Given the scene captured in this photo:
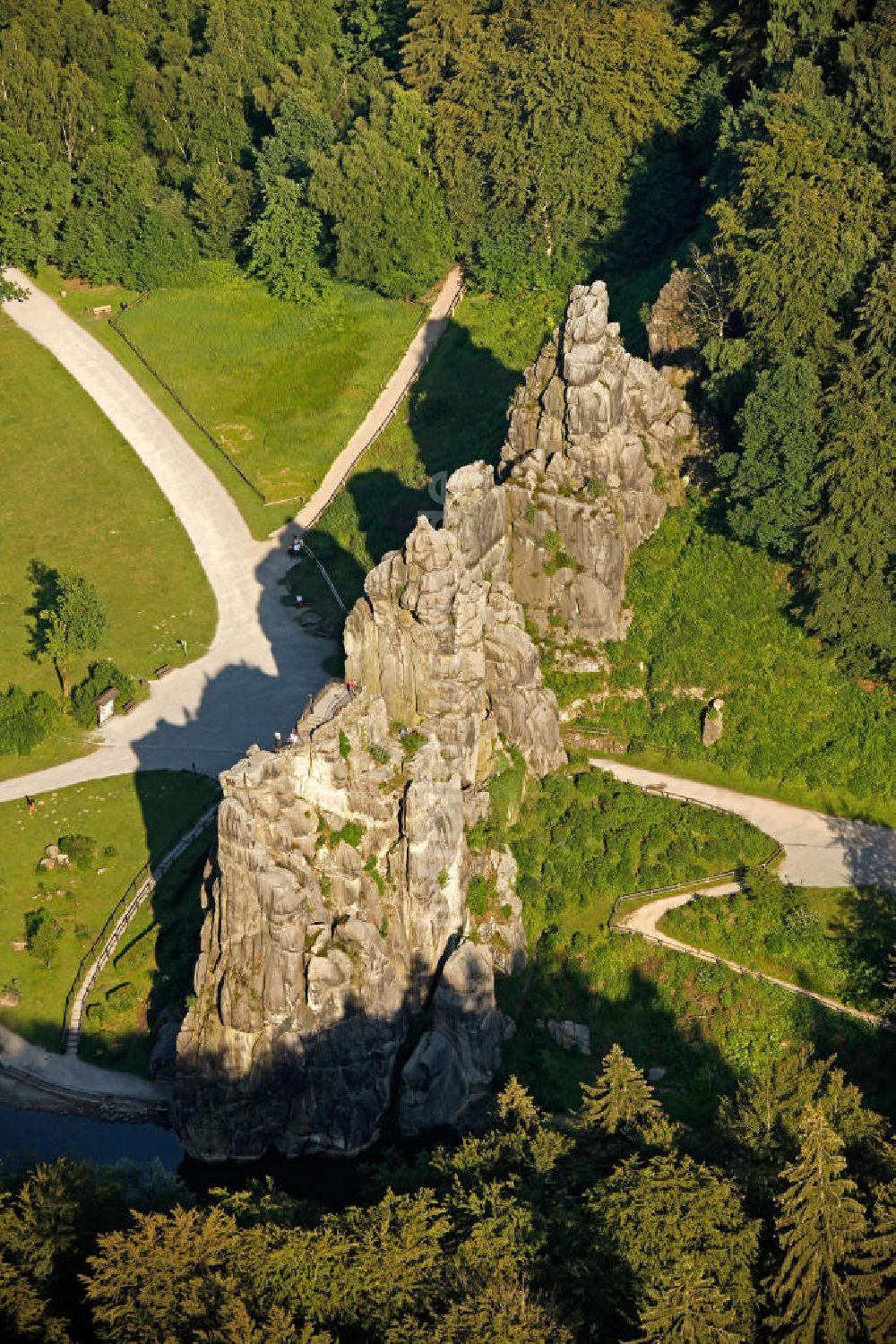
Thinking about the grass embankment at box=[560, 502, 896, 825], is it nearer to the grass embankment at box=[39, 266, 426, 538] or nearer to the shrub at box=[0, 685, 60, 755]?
the shrub at box=[0, 685, 60, 755]

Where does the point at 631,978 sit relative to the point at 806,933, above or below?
below

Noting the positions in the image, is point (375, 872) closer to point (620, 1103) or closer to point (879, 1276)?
point (620, 1103)

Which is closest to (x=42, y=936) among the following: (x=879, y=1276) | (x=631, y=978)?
(x=631, y=978)

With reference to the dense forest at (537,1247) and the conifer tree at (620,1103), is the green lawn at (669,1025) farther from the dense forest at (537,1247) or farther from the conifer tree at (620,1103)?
the dense forest at (537,1247)

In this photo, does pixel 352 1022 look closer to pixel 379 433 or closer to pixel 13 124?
pixel 379 433

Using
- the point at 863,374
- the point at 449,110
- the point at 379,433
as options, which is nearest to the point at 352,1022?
the point at 863,374

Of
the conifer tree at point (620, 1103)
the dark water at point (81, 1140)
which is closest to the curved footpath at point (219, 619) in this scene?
the dark water at point (81, 1140)
